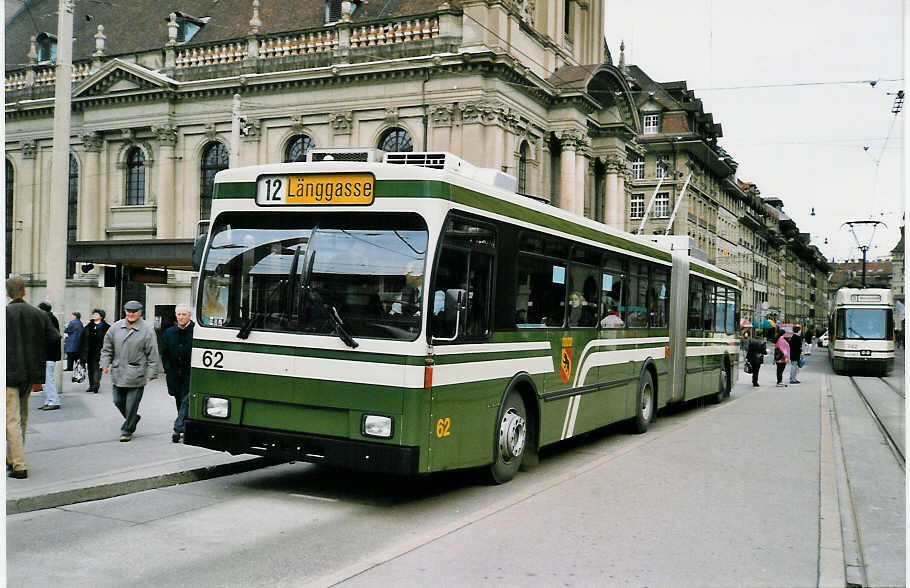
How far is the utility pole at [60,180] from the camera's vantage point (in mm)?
15125

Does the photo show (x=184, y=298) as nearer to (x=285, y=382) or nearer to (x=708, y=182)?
(x=285, y=382)

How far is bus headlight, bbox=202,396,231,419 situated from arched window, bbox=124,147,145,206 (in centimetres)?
4044

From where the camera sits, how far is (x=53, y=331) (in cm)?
916

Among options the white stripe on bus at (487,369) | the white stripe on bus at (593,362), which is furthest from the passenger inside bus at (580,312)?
the white stripe on bus at (487,369)

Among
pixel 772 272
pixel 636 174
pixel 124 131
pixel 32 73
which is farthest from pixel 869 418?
pixel 772 272

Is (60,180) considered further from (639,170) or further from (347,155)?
(639,170)

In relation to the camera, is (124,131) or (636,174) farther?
(636,174)

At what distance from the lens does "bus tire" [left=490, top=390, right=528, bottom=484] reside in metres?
9.16

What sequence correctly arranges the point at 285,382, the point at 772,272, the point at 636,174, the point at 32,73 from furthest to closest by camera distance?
the point at 772,272 < the point at 636,174 < the point at 32,73 < the point at 285,382

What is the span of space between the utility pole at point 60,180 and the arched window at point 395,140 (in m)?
24.6

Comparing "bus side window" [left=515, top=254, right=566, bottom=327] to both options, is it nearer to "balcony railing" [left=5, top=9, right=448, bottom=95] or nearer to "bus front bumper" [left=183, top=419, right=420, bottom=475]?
"bus front bumper" [left=183, top=419, right=420, bottom=475]

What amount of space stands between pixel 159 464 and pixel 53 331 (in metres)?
1.77

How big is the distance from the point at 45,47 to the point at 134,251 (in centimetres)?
3464

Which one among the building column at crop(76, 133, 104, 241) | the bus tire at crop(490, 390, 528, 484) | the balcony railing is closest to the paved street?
the bus tire at crop(490, 390, 528, 484)
